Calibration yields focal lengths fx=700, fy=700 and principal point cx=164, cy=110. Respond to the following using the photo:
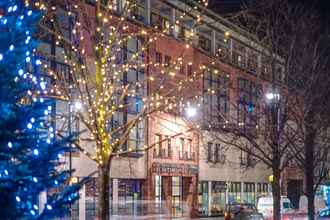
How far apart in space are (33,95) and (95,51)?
7.27 meters

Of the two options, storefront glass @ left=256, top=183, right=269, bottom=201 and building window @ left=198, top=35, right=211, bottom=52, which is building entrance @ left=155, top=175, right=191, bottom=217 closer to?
building window @ left=198, top=35, right=211, bottom=52

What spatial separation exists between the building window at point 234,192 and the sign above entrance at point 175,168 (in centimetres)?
745

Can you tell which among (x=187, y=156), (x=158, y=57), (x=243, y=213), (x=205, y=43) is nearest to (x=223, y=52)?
(x=243, y=213)

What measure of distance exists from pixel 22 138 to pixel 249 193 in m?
60.5

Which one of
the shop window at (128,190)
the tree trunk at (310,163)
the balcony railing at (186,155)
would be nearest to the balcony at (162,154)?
the balcony railing at (186,155)

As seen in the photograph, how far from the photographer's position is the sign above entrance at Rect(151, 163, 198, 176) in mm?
49300

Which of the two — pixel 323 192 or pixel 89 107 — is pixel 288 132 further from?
pixel 323 192

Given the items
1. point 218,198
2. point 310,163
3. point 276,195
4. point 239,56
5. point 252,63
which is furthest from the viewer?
point 218,198

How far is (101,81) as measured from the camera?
15758 millimetres

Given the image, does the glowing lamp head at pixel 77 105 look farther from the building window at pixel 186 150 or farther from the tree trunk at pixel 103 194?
the building window at pixel 186 150

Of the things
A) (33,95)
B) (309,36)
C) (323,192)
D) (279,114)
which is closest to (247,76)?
(309,36)

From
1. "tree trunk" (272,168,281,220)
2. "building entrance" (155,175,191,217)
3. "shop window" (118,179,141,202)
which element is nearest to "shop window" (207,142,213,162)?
"building entrance" (155,175,191,217)

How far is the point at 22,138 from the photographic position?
7.97 metres

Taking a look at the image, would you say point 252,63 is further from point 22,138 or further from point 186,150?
point 186,150
